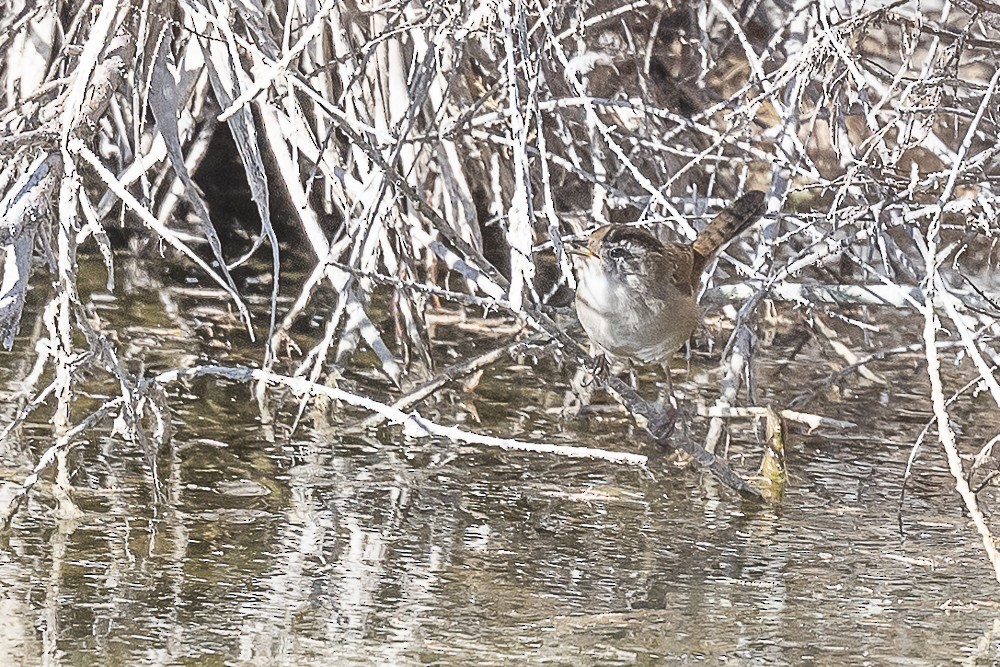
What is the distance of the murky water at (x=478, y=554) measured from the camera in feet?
10.8

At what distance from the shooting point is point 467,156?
6.32 meters

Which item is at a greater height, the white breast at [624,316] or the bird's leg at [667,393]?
the white breast at [624,316]

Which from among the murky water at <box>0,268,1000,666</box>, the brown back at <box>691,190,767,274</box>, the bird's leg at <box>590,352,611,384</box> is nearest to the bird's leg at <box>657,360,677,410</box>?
the murky water at <box>0,268,1000,666</box>

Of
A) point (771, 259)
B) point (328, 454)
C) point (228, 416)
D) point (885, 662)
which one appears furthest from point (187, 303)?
point (885, 662)

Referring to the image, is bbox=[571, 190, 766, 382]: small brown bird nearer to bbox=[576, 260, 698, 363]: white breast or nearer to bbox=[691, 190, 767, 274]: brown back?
bbox=[576, 260, 698, 363]: white breast

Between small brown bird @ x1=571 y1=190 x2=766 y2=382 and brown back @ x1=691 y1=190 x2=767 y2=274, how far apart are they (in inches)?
7.9

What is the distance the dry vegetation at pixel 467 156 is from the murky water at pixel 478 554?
0.21m

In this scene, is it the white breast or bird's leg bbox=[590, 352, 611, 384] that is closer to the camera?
bird's leg bbox=[590, 352, 611, 384]

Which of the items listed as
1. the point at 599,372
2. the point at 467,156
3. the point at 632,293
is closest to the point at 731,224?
the point at 632,293

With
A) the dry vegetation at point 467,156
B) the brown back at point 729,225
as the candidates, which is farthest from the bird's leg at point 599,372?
the brown back at point 729,225

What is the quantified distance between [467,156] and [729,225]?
5.72 feet

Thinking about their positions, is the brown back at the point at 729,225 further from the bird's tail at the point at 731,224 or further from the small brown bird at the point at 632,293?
the small brown bird at the point at 632,293

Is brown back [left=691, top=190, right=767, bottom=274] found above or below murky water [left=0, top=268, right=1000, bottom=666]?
above

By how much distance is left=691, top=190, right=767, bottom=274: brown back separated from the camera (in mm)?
4824
